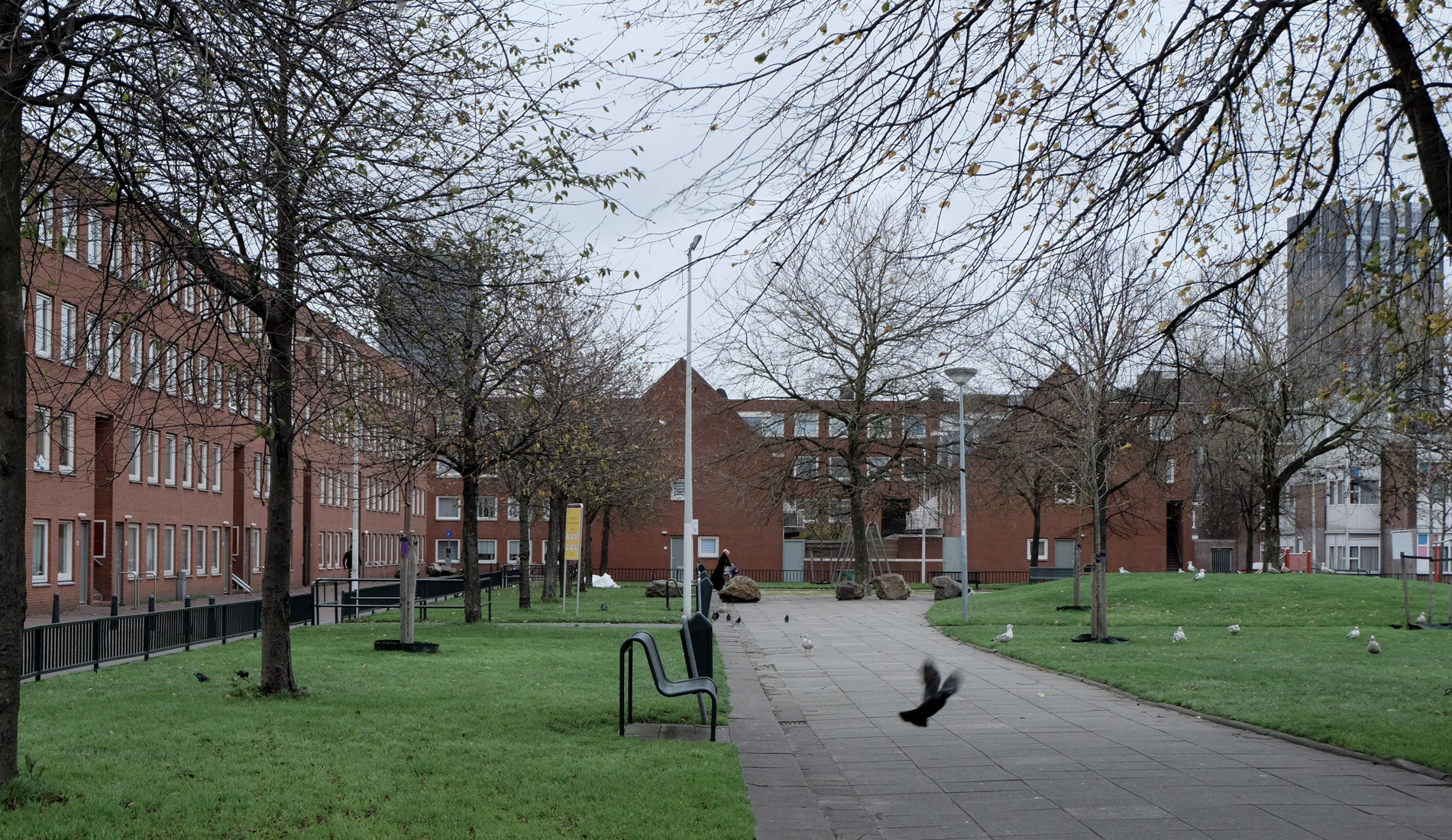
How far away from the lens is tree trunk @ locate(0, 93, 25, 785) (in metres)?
7.50

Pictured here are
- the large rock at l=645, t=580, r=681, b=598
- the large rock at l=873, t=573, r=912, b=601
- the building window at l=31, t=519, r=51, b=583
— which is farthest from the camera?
the large rock at l=645, t=580, r=681, b=598

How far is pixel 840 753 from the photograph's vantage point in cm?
1004

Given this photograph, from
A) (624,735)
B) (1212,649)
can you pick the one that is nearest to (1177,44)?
(624,735)

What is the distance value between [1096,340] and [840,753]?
58.1ft

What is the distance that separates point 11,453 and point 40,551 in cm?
3128

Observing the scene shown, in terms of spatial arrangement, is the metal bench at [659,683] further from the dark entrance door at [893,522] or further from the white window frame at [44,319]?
the dark entrance door at [893,522]

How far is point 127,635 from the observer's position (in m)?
17.5

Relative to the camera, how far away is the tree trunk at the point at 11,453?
750 cm

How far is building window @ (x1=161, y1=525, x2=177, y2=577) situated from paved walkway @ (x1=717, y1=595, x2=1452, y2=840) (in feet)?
→ 115

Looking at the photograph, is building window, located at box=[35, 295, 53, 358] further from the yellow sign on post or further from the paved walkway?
the paved walkway

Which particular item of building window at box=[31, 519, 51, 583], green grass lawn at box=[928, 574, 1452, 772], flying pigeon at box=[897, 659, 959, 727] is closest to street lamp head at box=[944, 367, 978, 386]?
green grass lawn at box=[928, 574, 1452, 772]

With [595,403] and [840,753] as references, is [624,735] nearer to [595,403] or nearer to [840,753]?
[840,753]

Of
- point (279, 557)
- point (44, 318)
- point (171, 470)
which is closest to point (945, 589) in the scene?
point (44, 318)

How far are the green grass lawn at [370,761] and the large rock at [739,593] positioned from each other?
22663 mm
